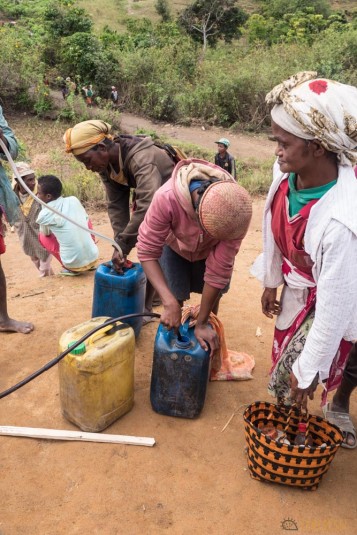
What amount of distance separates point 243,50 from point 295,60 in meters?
5.76

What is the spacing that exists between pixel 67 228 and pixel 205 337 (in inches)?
91.9

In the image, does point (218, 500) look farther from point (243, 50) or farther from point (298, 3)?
point (298, 3)

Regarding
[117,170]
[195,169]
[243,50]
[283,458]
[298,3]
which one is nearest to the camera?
[283,458]

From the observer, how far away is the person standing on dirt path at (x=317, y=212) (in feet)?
5.06

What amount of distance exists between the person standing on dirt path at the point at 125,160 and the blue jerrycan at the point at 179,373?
28.3 inches

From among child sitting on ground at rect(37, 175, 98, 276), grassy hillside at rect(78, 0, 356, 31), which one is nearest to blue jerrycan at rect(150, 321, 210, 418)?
child sitting on ground at rect(37, 175, 98, 276)

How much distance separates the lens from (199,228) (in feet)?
7.13

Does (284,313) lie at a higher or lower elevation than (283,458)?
higher

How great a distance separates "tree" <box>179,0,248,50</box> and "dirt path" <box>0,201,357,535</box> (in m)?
25.6

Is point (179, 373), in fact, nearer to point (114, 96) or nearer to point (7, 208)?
point (7, 208)

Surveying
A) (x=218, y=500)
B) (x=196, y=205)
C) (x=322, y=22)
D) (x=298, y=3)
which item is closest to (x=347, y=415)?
(x=218, y=500)

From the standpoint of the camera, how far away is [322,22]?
24.5 metres

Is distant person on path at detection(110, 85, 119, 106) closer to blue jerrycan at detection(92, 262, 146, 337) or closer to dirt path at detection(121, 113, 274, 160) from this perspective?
dirt path at detection(121, 113, 274, 160)

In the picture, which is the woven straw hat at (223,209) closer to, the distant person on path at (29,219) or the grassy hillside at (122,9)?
the distant person on path at (29,219)
